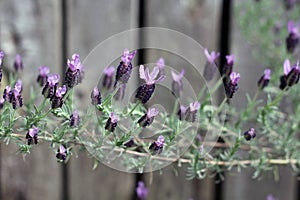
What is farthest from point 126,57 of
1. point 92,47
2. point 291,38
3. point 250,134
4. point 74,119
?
point 92,47

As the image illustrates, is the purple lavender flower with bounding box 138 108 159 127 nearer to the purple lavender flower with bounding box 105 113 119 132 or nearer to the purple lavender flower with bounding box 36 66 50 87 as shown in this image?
the purple lavender flower with bounding box 105 113 119 132

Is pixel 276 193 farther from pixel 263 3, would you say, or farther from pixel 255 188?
pixel 263 3

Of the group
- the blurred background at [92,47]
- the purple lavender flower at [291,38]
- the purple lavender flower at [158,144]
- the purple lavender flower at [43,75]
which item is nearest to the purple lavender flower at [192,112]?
the purple lavender flower at [158,144]

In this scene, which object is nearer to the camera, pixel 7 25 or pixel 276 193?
pixel 7 25

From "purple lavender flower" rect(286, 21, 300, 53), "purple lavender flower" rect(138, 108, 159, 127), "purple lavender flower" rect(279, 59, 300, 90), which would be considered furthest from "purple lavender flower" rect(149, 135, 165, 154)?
"purple lavender flower" rect(286, 21, 300, 53)

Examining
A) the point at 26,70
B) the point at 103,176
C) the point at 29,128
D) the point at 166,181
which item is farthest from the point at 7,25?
the point at 29,128

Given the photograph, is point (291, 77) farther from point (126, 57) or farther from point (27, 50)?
point (27, 50)

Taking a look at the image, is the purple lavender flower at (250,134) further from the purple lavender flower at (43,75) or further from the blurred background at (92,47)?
the blurred background at (92,47)
